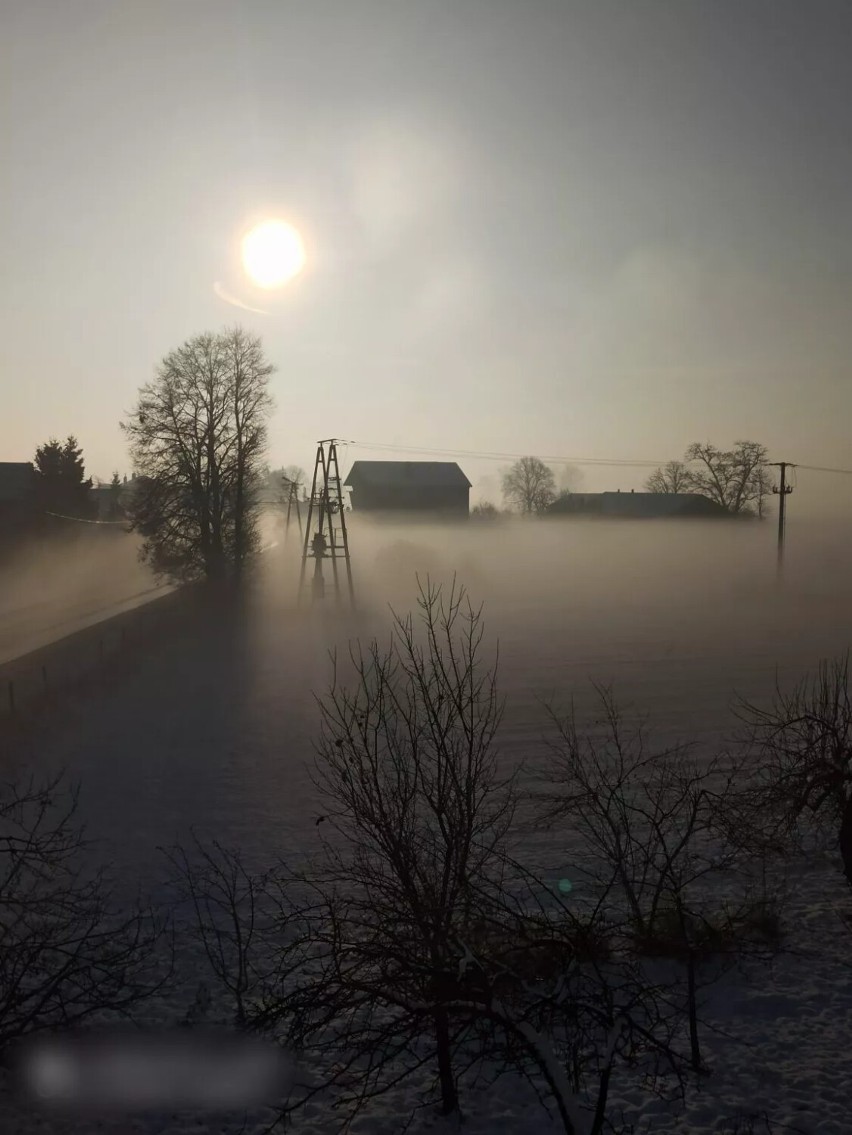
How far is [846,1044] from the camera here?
8516 millimetres

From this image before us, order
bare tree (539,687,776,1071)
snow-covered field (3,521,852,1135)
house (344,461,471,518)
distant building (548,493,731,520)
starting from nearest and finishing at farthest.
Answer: snow-covered field (3,521,852,1135) < bare tree (539,687,776,1071) < distant building (548,493,731,520) < house (344,461,471,518)

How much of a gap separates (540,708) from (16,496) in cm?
4333

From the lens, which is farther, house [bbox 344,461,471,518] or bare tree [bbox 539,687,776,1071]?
house [bbox 344,461,471,518]

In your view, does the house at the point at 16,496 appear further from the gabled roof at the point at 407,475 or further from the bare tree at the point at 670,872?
the bare tree at the point at 670,872

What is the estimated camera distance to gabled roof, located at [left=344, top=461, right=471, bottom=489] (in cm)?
7912

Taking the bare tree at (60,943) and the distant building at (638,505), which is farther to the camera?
the distant building at (638,505)

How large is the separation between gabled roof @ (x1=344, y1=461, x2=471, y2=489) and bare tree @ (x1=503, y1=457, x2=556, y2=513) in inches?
847

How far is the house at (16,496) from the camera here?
174 ft

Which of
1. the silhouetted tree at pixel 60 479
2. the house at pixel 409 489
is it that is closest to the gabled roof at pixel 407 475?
the house at pixel 409 489

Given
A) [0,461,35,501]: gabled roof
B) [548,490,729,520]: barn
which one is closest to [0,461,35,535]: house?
[0,461,35,501]: gabled roof

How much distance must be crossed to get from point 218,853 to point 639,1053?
707cm

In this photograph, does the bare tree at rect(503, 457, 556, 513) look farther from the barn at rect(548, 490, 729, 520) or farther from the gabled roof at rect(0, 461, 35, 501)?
the gabled roof at rect(0, 461, 35, 501)

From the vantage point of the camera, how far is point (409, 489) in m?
79.0

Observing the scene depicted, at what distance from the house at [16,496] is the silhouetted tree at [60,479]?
23.3 inches
